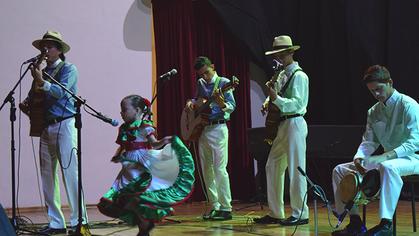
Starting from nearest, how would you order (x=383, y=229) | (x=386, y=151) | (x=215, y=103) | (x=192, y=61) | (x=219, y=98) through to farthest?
1. (x=383, y=229)
2. (x=386, y=151)
3. (x=219, y=98)
4. (x=215, y=103)
5. (x=192, y=61)

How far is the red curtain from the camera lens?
8.98m

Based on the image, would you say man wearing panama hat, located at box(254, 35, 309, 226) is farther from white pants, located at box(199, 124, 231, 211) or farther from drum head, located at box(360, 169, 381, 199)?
drum head, located at box(360, 169, 381, 199)

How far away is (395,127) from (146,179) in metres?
1.99

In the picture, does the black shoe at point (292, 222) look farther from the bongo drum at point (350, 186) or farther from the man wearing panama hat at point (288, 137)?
the bongo drum at point (350, 186)

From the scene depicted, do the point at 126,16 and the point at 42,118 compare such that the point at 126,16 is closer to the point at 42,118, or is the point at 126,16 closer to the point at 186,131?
the point at 186,131

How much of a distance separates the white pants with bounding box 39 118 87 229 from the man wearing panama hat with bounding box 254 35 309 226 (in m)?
1.78

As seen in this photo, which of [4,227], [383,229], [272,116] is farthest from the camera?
[272,116]

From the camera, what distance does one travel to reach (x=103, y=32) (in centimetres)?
854

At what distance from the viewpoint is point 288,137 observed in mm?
5930

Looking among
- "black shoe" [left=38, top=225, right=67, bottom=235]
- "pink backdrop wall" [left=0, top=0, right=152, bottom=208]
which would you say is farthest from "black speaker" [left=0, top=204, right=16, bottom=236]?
"pink backdrop wall" [left=0, top=0, right=152, bottom=208]

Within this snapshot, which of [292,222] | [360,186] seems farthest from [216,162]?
[360,186]

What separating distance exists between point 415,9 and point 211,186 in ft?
12.0

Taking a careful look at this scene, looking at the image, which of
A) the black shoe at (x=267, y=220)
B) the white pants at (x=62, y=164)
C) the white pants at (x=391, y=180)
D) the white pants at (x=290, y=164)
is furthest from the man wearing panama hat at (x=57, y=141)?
the white pants at (x=391, y=180)

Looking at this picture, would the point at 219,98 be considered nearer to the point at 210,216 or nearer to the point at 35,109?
the point at 210,216
